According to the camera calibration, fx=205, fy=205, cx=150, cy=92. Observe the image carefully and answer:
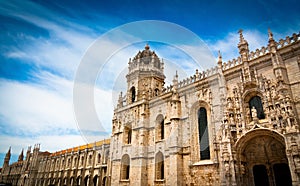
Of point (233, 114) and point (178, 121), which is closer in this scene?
point (233, 114)

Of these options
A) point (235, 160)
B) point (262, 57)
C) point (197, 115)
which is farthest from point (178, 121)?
point (262, 57)

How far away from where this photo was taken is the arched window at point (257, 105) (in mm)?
16781

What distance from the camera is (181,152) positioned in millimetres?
20625

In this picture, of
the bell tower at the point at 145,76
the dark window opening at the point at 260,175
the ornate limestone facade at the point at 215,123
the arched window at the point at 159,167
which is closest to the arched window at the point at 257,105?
the ornate limestone facade at the point at 215,123

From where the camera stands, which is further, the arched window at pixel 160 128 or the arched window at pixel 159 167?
the arched window at pixel 160 128

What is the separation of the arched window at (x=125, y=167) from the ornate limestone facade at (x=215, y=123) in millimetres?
117

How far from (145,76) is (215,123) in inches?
523

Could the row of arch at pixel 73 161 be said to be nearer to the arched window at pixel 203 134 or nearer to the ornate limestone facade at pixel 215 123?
the ornate limestone facade at pixel 215 123

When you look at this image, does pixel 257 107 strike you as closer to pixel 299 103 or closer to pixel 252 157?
pixel 299 103

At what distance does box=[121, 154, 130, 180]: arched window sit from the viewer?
2586 cm

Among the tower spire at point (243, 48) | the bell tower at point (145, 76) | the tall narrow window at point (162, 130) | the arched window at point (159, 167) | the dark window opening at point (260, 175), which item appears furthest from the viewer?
the bell tower at point (145, 76)

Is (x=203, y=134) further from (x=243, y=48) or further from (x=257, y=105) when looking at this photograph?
(x=243, y=48)

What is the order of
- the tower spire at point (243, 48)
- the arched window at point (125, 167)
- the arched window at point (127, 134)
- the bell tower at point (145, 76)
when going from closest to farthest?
the tower spire at point (243, 48) → the arched window at point (125, 167) → the arched window at point (127, 134) → the bell tower at point (145, 76)

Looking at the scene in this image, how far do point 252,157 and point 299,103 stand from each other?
5.43 m
